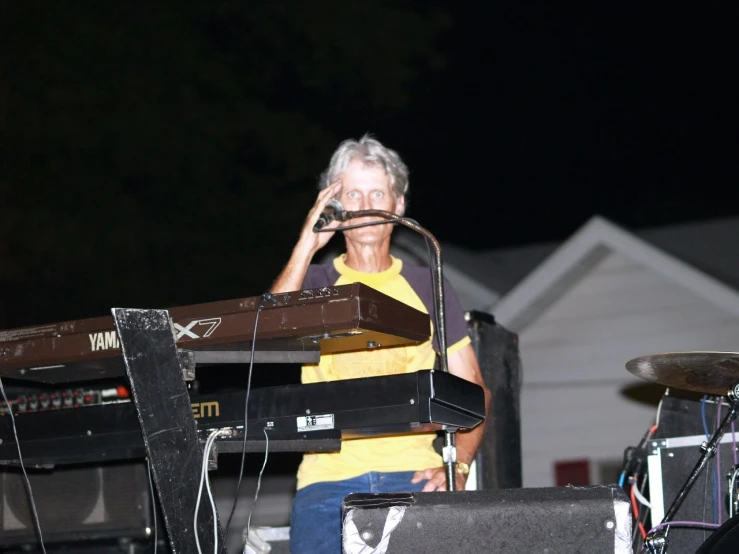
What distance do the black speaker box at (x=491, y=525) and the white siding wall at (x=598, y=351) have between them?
6786 millimetres

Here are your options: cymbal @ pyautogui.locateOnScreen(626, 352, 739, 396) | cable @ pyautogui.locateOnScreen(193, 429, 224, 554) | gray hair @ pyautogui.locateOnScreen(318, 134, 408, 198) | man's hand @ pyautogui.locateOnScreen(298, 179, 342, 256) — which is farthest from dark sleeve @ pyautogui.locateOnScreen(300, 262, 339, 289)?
cymbal @ pyautogui.locateOnScreen(626, 352, 739, 396)

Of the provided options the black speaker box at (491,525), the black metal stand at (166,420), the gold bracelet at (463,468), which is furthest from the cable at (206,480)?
the gold bracelet at (463,468)

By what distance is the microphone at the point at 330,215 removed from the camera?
10.0 feet

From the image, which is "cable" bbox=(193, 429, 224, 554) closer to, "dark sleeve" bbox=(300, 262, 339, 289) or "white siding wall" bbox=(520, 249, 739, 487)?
"dark sleeve" bbox=(300, 262, 339, 289)

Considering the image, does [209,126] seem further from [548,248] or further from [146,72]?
[548,248]

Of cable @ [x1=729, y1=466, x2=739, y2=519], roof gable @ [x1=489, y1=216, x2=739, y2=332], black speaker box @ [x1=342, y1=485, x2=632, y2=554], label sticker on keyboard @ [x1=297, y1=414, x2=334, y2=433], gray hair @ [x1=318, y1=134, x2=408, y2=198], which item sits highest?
roof gable @ [x1=489, y1=216, x2=739, y2=332]

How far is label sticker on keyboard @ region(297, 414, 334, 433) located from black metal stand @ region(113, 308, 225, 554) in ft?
0.94

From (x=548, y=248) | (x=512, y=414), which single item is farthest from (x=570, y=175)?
(x=512, y=414)

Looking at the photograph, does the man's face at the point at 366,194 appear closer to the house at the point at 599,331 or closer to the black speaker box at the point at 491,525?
the black speaker box at the point at 491,525

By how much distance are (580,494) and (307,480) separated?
114cm

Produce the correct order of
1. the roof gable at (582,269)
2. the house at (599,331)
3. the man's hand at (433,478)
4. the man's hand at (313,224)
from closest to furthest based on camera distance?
the man's hand at (313,224), the man's hand at (433,478), the roof gable at (582,269), the house at (599,331)

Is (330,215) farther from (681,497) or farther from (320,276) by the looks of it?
(681,497)

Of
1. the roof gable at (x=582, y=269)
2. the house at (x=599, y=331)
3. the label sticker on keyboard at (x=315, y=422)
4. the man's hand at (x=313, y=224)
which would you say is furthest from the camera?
the house at (x=599, y=331)

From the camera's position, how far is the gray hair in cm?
361
